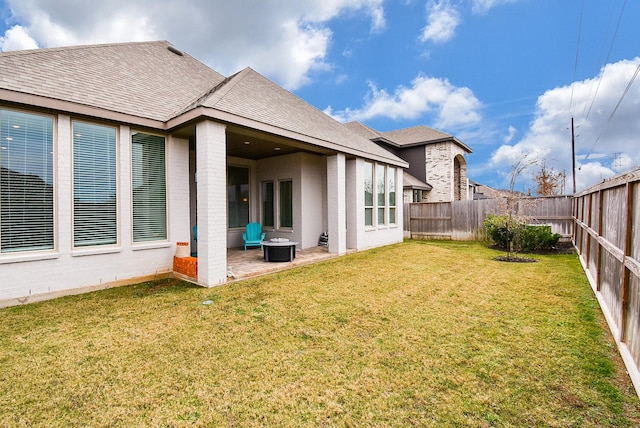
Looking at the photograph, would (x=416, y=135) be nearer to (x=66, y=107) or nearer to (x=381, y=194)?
(x=381, y=194)

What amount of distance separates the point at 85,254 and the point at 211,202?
2.45 meters

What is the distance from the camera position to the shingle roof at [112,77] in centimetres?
500

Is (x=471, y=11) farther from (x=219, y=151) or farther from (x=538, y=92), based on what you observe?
(x=219, y=151)

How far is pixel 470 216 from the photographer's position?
1281 cm

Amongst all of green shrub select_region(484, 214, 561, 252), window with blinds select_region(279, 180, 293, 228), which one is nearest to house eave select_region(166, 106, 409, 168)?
window with blinds select_region(279, 180, 293, 228)

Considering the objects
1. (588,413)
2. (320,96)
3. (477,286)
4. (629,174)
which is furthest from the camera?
(320,96)

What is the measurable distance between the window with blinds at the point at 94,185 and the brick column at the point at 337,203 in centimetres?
573

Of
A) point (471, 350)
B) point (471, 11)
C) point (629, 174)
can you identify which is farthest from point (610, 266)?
point (471, 11)

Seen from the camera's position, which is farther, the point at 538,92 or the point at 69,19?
the point at 538,92

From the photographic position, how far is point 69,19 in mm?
8578

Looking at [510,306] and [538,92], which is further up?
[538,92]

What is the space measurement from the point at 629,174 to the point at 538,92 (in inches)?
736

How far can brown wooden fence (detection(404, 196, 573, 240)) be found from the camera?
1095cm

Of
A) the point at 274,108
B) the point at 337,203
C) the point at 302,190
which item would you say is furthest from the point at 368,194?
the point at 274,108
